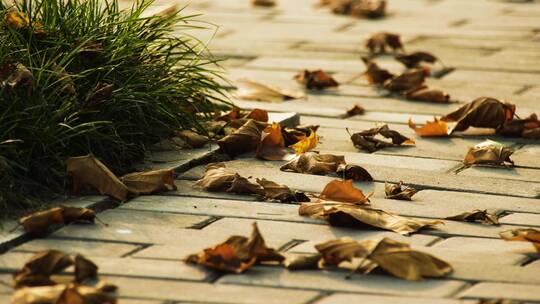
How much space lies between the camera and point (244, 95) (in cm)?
559

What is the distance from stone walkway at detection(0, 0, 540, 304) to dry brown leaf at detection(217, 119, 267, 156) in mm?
71

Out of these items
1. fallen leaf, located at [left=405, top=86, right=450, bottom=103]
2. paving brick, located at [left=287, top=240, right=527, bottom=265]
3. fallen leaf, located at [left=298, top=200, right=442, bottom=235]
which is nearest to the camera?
paving brick, located at [left=287, top=240, right=527, bottom=265]

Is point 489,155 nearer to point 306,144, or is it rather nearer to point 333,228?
point 306,144

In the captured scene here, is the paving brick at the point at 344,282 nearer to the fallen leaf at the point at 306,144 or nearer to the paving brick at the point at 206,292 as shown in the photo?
the paving brick at the point at 206,292

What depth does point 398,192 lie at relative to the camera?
4020 mm

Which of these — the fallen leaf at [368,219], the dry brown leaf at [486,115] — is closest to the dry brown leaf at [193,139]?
the fallen leaf at [368,219]

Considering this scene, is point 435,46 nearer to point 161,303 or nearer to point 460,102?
point 460,102

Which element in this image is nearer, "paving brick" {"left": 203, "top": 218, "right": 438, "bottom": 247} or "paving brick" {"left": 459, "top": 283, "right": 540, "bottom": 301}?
"paving brick" {"left": 459, "top": 283, "right": 540, "bottom": 301}

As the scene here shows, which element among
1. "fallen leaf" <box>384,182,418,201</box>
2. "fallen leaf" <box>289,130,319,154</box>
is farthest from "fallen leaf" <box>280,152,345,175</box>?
"fallen leaf" <box>384,182,418,201</box>

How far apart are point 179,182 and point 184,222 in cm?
46

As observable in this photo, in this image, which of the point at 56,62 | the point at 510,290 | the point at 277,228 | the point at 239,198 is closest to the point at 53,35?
the point at 56,62

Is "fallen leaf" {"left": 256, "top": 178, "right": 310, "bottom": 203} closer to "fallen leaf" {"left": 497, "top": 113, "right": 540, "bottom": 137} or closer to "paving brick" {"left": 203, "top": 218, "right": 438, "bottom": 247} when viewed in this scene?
"paving brick" {"left": 203, "top": 218, "right": 438, "bottom": 247}

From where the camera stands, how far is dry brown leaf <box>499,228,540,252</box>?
3.51 meters

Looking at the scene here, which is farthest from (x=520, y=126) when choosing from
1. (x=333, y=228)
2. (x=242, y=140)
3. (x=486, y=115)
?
(x=333, y=228)
